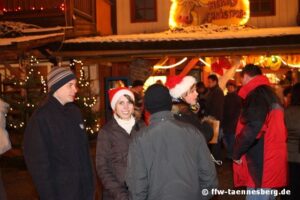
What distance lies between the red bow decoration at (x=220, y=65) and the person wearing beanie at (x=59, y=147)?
9.00m

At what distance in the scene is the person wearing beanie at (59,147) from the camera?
4410 mm

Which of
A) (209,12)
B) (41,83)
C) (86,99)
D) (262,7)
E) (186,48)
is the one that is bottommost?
(86,99)

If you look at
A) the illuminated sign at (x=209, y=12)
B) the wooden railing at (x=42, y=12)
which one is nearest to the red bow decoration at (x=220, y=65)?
the illuminated sign at (x=209, y=12)

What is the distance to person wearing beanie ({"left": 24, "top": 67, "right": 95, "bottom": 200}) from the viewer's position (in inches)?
174

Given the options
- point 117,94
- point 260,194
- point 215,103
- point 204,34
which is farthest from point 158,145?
point 204,34

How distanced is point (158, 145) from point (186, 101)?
1.19 metres

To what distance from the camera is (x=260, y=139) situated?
5781mm

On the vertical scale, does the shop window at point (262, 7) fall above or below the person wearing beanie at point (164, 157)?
above

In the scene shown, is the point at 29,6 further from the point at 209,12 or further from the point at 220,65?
the point at 220,65

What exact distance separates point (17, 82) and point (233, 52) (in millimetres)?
5303

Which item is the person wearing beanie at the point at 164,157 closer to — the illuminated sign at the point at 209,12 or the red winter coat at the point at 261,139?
the red winter coat at the point at 261,139

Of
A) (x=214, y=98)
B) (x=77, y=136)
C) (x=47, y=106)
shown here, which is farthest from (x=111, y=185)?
(x=214, y=98)

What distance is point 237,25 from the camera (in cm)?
1389

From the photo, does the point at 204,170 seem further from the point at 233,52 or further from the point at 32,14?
the point at 32,14
